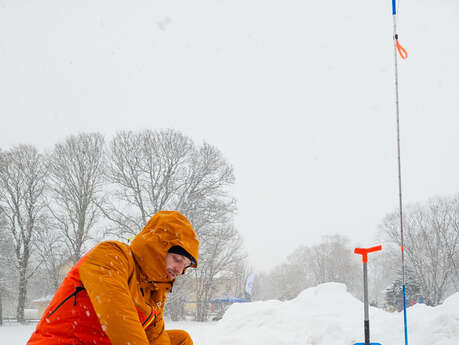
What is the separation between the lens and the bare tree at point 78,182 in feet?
64.9

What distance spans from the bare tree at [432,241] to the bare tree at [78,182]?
70.6ft

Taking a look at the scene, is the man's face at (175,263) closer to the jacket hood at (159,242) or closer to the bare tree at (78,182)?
the jacket hood at (159,242)

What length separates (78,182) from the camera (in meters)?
20.0

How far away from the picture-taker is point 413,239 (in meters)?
28.0

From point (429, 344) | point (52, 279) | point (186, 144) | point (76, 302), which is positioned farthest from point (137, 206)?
point (76, 302)

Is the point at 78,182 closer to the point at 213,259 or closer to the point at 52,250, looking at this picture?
the point at 52,250

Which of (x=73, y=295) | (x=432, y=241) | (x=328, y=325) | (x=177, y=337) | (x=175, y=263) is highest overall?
(x=432, y=241)

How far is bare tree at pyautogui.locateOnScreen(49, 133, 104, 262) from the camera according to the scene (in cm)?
1978

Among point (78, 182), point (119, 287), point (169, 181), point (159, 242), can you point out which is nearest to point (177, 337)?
point (159, 242)

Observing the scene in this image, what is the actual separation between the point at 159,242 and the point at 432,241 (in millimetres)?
30624

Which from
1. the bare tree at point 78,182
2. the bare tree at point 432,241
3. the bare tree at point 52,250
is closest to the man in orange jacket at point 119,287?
the bare tree at point 78,182

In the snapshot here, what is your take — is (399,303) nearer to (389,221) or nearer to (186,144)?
(389,221)

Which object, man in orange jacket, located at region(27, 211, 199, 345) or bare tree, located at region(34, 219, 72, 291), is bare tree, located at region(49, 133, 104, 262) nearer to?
bare tree, located at region(34, 219, 72, 291)

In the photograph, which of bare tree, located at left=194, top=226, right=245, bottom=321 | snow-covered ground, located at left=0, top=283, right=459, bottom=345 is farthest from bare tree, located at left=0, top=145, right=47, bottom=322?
snow-covered ground, located at left=0, top=283, right=459, bottom=345
